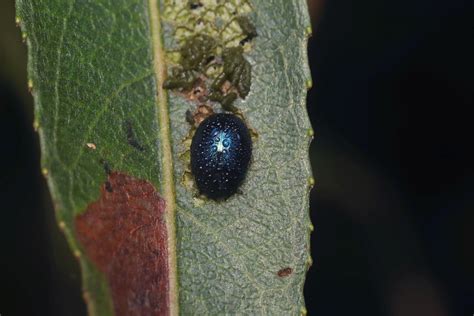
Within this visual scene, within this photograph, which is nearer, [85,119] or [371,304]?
[85,119]

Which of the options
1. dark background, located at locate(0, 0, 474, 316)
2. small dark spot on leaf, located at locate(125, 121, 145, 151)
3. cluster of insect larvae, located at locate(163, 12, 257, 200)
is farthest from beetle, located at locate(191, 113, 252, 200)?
dark background, located at locate(0, 0, 474, 316)

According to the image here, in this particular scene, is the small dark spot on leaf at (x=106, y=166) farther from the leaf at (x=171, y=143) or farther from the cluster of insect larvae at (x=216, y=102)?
the cluster of insect larvae at (x=216, y=102)

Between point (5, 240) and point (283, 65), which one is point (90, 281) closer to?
point (283, 65)

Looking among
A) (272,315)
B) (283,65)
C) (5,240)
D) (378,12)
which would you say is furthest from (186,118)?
(378,12)

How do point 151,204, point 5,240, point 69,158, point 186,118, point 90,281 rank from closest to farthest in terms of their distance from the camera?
point 90,281, point 69,158, point 151,204, point 186,118, point 5,240

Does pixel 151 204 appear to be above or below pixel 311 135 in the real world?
below

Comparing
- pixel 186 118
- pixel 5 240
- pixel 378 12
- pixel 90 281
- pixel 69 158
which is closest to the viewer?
pixel 90 281

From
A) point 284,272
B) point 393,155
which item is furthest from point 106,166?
point 393,155
